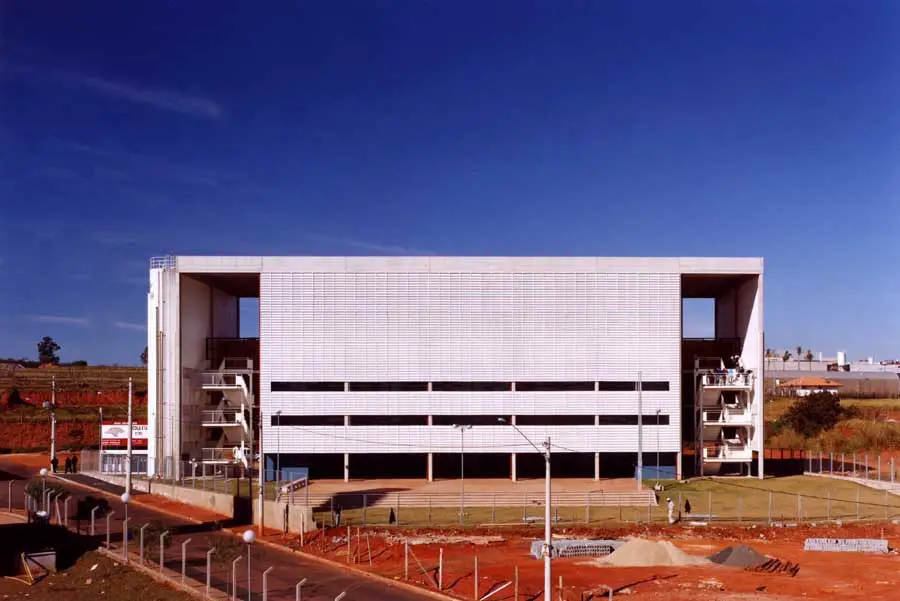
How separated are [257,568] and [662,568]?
17.8 metres

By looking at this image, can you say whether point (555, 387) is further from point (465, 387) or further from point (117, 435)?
point (117, 435)

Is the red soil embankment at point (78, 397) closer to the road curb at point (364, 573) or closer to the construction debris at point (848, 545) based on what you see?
the road curb at point (364, 573)

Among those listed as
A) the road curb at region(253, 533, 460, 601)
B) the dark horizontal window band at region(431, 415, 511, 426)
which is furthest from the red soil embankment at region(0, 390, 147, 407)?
the road curb at region(253, 533, 460, 601)

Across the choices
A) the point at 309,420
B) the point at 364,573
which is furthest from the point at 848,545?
the point at 309,420

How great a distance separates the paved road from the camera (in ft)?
106

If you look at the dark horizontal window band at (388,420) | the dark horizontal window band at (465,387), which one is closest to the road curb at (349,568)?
the dark horizontal window band at (388,420)

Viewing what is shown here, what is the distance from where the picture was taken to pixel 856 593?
3288 centimetres

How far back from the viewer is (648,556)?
38.6m

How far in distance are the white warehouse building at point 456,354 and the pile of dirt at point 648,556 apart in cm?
2776

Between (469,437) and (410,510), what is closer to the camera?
(410,510)

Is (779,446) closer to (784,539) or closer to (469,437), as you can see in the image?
(469,437)

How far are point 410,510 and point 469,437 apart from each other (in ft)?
44.3

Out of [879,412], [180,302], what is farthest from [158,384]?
[879,412]

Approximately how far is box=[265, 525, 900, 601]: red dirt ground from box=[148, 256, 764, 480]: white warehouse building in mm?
20492
